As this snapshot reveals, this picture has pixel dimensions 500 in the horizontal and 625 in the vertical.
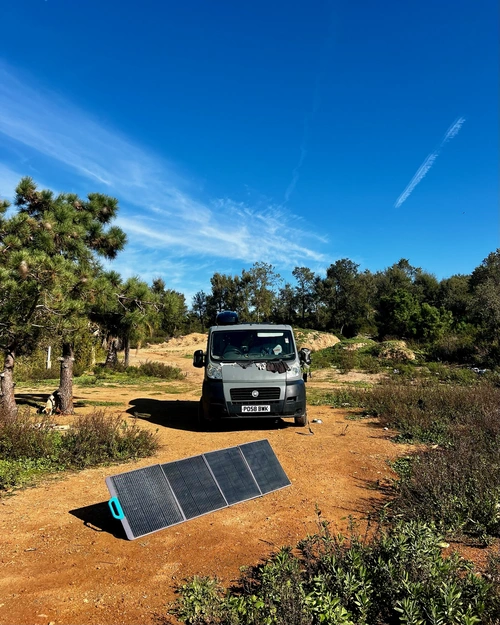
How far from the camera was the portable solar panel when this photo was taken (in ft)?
13.6

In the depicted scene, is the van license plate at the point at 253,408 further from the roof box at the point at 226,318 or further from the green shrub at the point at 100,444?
the roof box at the point at 226,318

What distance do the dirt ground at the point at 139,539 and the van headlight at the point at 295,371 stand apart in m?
1.46

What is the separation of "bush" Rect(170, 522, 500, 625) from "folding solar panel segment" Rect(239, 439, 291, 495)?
2199 mm

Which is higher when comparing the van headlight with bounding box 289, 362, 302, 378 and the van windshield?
the van windshield

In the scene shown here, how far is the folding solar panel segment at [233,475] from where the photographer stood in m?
4.99

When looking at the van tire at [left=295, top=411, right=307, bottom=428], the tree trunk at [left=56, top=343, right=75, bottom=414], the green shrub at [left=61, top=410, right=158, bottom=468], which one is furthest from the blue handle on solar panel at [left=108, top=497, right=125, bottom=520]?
the tree trunk at [left=56, top=343, right=75, bottom=414]

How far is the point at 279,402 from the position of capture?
27.5 ft

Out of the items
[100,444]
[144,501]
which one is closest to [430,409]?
[100,444]

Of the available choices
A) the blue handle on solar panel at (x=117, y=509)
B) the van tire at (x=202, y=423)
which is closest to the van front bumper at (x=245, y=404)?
the van tire at (x=202, y=423)

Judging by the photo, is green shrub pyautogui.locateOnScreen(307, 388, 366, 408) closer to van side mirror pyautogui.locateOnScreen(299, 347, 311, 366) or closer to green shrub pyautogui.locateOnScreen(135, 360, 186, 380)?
van side mirror pyautogui.locateOnScreen(299, 347, 311, 366)

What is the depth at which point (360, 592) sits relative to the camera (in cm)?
265

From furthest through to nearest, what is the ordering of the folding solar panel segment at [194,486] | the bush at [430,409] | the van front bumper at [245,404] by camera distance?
1. the van front bumper at [245,404]
2. the bush at [430,409]
3. the folding solar panel segment at [194,486]

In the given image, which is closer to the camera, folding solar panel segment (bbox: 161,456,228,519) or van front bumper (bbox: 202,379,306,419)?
folding solar panel segment (bbox: 161,456,228,519)

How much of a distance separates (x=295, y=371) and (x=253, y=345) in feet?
3.56
